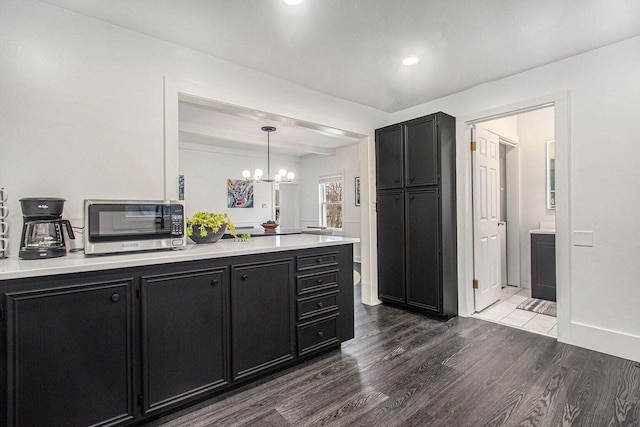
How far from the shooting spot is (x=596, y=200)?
263 centimetres

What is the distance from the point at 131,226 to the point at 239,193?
18.8 feet

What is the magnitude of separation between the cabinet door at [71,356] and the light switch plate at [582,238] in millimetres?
3506

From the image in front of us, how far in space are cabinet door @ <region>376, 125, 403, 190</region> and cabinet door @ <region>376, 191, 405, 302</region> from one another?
0.15m

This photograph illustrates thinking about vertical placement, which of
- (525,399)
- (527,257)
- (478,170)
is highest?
(478,170)

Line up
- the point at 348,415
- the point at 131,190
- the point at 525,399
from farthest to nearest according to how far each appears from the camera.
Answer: the point at 131,190, the point at 525,399, the point at 348,415

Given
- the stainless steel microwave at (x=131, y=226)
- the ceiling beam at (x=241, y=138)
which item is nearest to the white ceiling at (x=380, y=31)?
the stainless steel microwave at (x=131, y=226)

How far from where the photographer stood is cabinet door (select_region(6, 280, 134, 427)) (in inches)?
55.8

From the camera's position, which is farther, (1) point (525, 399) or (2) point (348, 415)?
(1) point (525, 399)

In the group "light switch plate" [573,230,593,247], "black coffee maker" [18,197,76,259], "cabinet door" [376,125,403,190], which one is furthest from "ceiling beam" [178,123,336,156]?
"light switch plate" [573,230,593,247]

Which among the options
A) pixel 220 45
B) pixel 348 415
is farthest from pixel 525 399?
pixel 220 45

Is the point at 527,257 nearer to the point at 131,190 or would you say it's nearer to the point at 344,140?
the point at 344,140

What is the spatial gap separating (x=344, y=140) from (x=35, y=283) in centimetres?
595

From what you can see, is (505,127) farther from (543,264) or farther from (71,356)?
(71,356)

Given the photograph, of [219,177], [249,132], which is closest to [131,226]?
[249,132]
